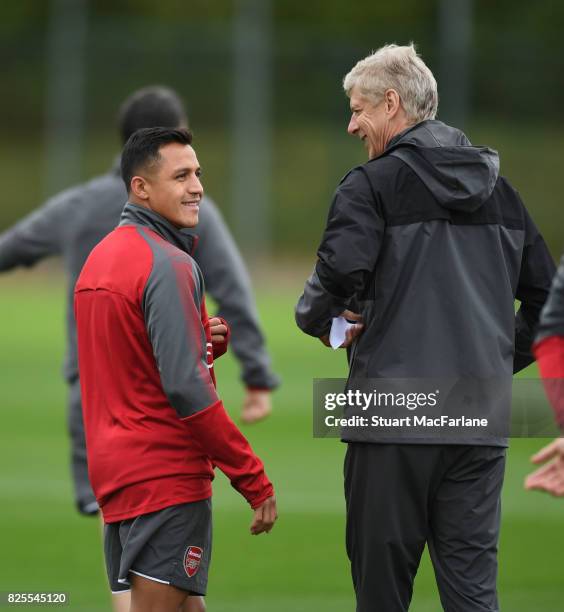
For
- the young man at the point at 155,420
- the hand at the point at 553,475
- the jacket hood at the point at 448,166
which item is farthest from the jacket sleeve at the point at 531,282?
the young man at the point at 155,420

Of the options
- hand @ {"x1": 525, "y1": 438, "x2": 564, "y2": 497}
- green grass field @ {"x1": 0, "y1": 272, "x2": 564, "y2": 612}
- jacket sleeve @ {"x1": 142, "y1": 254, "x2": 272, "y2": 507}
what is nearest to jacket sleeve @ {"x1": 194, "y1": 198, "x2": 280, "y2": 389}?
green grass field @ {"x1": 0, "y1": 272, "x2": 564, "y2": 612}

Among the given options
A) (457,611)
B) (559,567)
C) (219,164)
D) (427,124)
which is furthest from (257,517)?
(219,164)

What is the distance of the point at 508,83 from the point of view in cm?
3145

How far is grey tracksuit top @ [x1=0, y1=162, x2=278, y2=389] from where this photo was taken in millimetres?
6641

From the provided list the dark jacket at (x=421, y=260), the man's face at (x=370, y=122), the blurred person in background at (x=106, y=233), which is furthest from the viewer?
the blurred person in background at (x=106, y=233)

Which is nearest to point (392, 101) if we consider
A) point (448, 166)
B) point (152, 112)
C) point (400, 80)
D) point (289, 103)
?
point (400, 80)

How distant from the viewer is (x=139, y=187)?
455 cm

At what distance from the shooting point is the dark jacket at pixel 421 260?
4.44 metres

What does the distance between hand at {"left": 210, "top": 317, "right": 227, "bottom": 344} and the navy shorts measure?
0.68 meters

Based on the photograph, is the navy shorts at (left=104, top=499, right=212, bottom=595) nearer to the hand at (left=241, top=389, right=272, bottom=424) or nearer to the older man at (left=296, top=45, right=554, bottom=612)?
the older man at (left=296, top=45, right=554, bottom=612)

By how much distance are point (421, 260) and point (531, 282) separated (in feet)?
1.73

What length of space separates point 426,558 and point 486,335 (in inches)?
147

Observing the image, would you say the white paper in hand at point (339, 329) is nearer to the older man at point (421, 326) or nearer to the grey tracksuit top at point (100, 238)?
the older man at point (421, 326)

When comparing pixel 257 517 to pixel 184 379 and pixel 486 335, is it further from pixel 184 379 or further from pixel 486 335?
pixel 486 335
